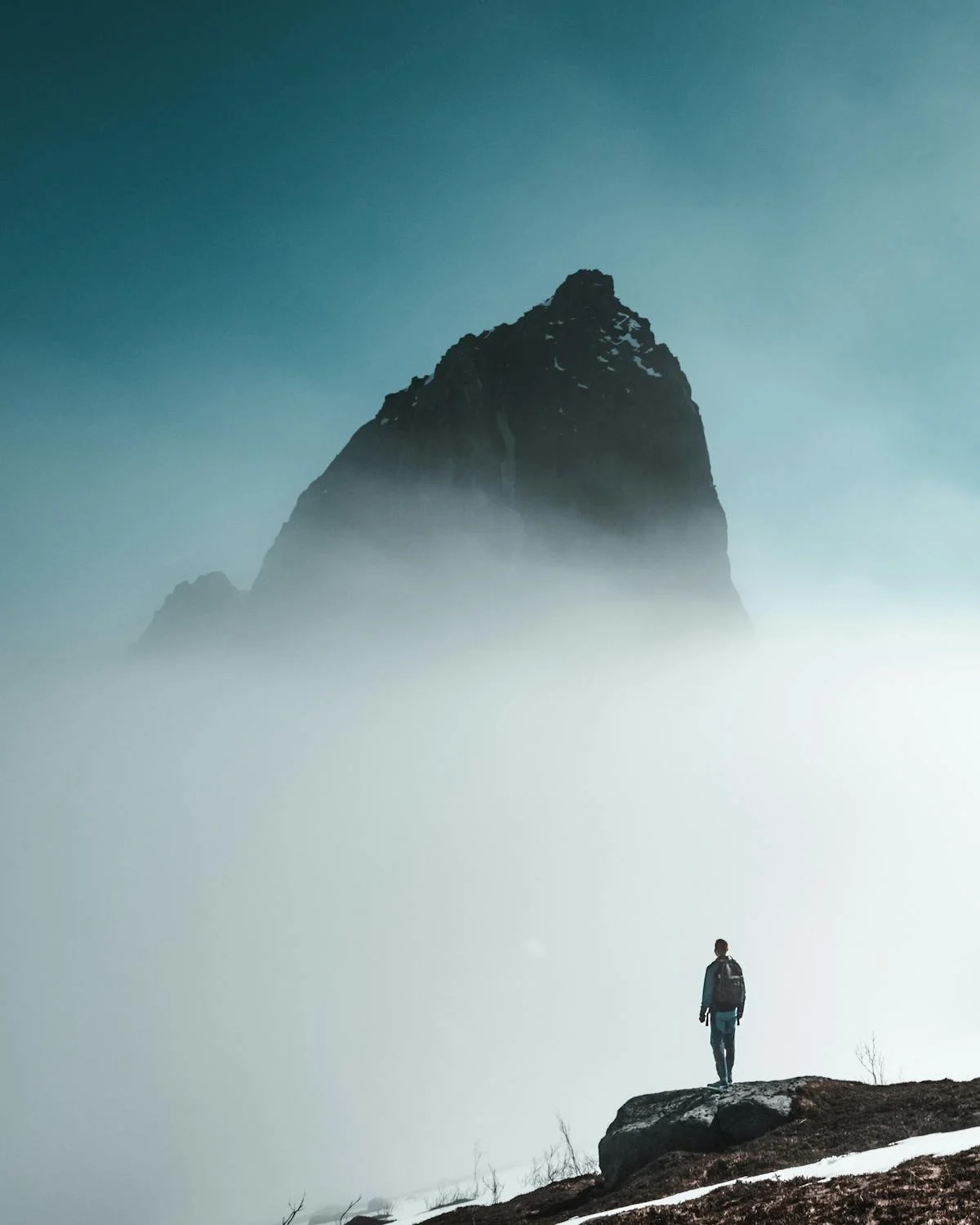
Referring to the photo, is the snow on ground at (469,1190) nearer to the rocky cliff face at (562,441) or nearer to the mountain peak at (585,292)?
the rocky cliff face at (562,441)

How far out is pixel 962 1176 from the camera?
33.8 feet

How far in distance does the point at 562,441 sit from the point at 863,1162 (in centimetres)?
17542

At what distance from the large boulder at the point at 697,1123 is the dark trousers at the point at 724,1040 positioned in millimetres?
576

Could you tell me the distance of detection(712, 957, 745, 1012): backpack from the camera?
62.7 ft

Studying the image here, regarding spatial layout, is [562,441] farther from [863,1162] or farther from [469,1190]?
[863,1162]

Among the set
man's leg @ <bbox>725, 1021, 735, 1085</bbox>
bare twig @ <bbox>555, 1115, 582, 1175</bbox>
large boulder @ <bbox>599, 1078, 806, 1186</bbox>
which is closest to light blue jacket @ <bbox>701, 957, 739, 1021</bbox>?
man's leg @ <bbox>725, 1021, 735, 1085</bbox>

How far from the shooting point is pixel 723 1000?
19.1 metres

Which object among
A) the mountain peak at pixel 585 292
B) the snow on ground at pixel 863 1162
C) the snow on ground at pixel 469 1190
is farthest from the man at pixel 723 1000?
the mountain peak at pixel 585 292

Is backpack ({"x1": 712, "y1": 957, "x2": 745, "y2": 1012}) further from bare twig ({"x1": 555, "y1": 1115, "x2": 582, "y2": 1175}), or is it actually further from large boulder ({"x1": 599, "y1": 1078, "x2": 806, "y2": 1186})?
bare twig ({"x1": 555, "y1": 1115, "x2": 582, "y2": 1175})

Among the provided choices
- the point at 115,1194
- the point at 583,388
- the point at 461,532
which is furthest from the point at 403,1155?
the point at 583,388

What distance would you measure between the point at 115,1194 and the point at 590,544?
7148 inches

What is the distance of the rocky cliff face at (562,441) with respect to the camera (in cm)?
18100

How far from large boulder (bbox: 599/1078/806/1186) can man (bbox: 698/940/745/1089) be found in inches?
33.6

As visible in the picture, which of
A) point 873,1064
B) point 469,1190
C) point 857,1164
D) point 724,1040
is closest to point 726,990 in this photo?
point 724,1040
